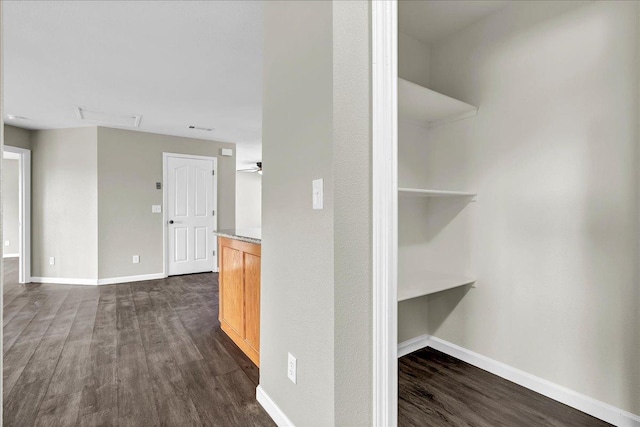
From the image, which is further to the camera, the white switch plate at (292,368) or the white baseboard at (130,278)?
the white baseboard at (130,278)

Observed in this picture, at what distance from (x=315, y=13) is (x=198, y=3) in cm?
100

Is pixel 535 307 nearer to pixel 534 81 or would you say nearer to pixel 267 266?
pixel 534 81

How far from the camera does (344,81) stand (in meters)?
1.25

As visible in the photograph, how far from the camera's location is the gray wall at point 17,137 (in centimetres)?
444

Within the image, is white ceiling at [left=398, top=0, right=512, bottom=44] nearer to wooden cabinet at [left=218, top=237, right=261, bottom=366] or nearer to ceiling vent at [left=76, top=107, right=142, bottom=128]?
wooden cabinet at [left=218, top=237, right=261, bottom=366]

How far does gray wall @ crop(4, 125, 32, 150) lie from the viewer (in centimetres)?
444

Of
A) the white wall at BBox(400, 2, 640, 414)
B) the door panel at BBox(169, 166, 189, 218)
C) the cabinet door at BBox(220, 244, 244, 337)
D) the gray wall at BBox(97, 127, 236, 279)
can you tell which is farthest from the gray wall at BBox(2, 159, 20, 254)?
the white wall at BBox(400, 2, 640, 414)

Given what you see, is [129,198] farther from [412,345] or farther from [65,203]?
[412,345]

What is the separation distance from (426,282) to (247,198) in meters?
8.28

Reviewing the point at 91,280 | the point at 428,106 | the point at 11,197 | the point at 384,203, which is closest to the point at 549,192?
the point at 428,106

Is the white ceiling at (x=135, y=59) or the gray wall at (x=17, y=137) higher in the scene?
the white ceiling at (x=135, y=59)

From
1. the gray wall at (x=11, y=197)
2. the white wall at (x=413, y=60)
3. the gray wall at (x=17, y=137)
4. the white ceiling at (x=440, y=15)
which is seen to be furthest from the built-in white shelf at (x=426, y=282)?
the gray wall at (x=11, y=197)

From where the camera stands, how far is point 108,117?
420 centimetres

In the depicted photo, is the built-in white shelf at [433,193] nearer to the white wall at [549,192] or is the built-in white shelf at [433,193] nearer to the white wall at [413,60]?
the white wall at [549,192]
